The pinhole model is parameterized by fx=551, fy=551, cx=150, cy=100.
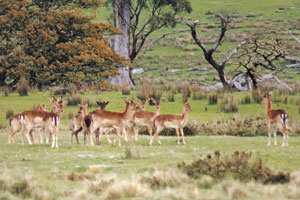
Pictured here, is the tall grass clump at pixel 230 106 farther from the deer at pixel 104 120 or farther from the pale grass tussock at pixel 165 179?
the pale grass tussock at pixel 165 179

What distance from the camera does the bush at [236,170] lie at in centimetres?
1046

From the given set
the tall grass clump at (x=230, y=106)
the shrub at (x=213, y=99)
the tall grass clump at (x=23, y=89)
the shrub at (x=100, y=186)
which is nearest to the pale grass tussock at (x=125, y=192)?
the shrub at (x=100, y=186)

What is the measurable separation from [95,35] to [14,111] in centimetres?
1043

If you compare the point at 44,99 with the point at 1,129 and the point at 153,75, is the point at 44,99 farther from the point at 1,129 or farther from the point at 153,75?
the point at 153,75

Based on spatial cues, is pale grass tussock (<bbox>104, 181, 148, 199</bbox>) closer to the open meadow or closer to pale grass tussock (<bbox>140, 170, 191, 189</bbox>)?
the open meadow

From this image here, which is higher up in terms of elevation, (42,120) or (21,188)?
(42,120)

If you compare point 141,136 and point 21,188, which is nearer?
point 21,188

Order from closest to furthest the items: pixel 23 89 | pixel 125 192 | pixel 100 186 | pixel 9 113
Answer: pixel 125 192, pixel 100 186, pixel 9 113, pixel 23 89

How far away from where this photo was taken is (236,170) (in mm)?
A: 10992

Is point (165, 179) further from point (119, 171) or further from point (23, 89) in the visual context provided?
point (23, 89)

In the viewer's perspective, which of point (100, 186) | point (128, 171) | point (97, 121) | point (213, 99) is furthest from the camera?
point (213, 99)

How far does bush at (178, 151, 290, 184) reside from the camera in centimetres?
1046

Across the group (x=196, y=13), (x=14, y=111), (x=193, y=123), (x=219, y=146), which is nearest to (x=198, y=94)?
(x=193, y=123)

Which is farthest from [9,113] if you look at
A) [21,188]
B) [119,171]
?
[21,188]
